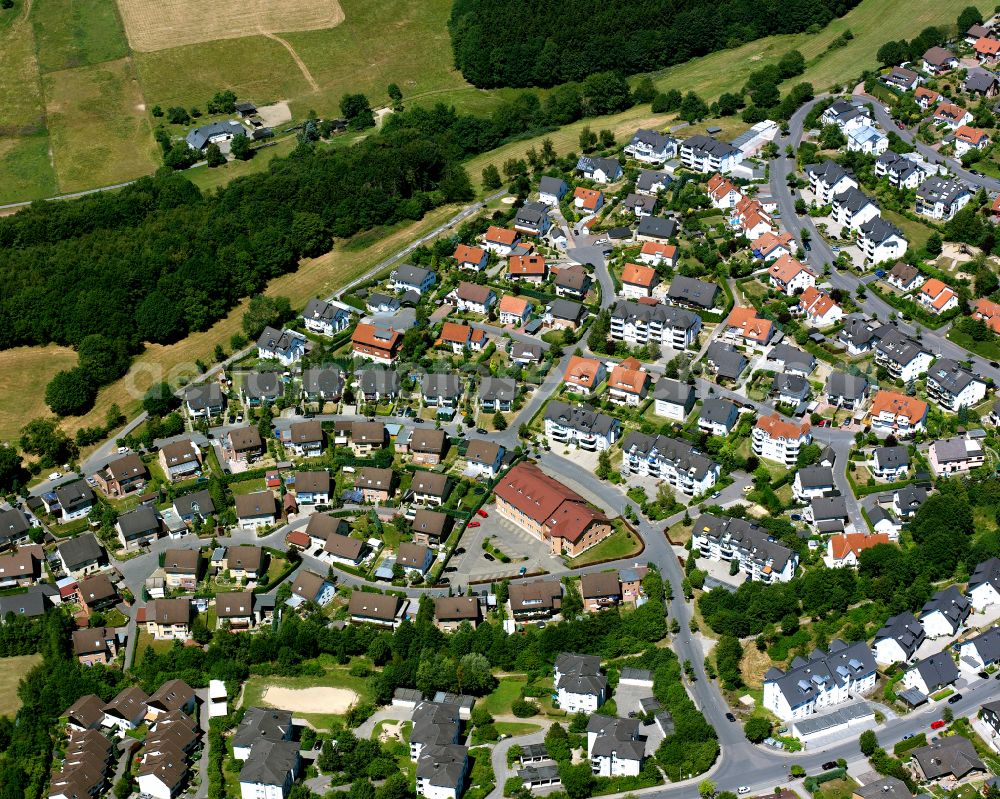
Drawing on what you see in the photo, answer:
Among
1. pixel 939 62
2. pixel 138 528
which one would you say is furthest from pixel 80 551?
pixel 939 62

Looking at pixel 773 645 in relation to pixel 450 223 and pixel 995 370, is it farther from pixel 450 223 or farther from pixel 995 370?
pixel 450 223

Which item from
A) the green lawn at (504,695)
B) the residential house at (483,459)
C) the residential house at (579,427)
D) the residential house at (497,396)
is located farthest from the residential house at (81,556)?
the residential house at (579,427)

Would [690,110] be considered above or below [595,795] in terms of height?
above

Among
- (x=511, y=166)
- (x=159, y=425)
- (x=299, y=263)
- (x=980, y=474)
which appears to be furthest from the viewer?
Answer: (x=511, y=166)

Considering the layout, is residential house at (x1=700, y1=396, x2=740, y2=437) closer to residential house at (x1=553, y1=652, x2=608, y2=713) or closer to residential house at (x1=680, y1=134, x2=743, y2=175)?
residential house at (x1=553, y1=652, x2=608, y2=713)

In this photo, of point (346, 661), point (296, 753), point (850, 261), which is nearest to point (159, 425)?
point (346, 661)

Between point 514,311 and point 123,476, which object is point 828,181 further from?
point 123,476
